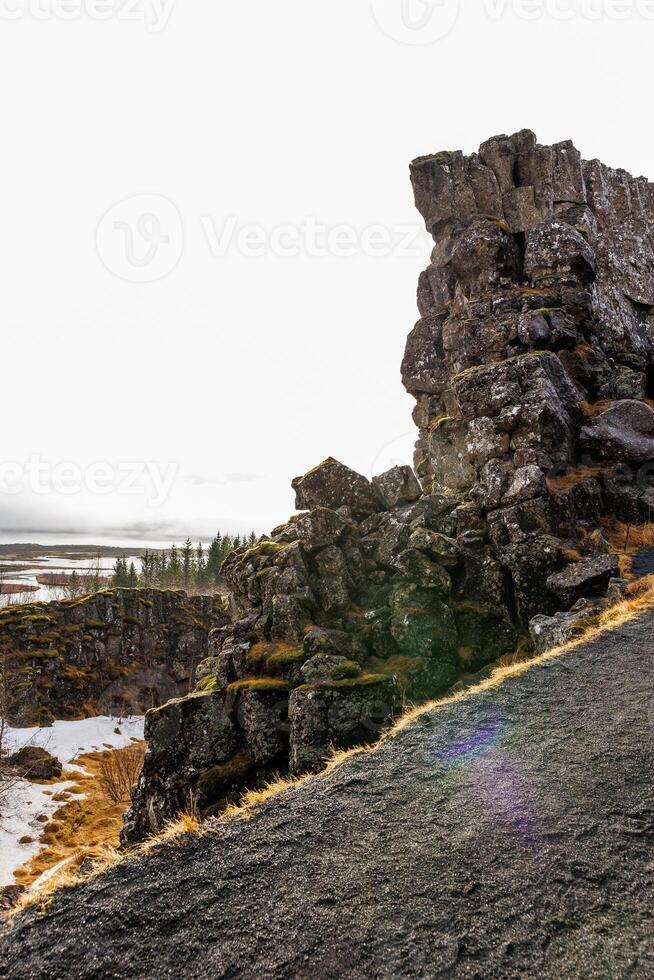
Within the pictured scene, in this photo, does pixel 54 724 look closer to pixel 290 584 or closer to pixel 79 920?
pixel 290 584

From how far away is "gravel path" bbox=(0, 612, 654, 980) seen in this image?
6.55 meters

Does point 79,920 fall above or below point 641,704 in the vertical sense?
below

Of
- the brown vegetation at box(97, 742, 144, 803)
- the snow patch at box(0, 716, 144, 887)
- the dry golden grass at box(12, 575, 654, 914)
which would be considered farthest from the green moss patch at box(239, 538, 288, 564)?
the snow patch at box(0, 716, 144, 887)

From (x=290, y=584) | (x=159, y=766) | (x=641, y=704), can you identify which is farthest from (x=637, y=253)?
(x=159, y=766)

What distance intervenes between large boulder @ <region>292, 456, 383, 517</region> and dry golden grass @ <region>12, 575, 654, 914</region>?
45.3 ft

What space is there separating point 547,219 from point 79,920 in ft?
185

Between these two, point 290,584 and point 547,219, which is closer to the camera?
point 290,584

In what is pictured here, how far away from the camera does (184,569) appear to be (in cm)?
16575

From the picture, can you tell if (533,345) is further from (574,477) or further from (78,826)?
(78,826)

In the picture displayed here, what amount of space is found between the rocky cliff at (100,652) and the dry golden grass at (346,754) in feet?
209

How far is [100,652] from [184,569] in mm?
91551

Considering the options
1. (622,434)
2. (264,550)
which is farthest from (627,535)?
(264,550)

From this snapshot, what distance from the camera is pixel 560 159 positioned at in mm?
48000

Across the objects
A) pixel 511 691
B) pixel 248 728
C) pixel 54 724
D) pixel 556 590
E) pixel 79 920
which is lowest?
pixel 54 724
